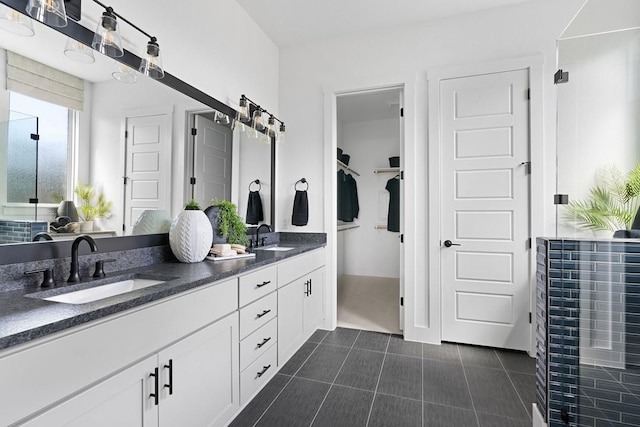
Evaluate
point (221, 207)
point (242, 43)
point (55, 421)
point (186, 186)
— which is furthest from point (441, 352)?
point (242, 43)

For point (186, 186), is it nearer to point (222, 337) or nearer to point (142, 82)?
point (142, 82)

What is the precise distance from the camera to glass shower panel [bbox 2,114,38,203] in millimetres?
1250

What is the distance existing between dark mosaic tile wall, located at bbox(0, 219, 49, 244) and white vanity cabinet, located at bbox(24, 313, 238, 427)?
2.36ft

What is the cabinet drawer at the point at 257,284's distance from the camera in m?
1.81

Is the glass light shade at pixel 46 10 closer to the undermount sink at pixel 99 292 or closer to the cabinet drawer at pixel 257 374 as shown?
the undermount sink at pixel 99 292

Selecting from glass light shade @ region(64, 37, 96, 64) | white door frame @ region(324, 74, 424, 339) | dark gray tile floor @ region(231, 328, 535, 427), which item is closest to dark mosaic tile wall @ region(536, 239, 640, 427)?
dark gray tile floor @ region(231, 328, 535, 427)

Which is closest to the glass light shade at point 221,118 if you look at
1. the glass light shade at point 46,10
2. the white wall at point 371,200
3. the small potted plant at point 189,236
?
the small potted plant at point 189,236

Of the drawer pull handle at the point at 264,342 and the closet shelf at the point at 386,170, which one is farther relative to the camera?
the closet shelf at the point at 386,170

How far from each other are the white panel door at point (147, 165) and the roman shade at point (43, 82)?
11.3 inches

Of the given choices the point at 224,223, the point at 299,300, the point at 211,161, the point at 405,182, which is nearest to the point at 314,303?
the point at 299,300

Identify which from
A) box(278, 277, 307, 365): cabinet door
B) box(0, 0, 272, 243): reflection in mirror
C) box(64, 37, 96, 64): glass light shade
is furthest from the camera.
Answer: box(278, 277, 307, 365): cabinet door

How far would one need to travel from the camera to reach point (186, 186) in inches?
85.7

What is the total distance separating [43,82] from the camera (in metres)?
1.37

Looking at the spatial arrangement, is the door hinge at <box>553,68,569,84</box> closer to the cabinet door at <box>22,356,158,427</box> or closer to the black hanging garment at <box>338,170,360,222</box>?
the cabinet door at <box>22,356,158,427</box>
